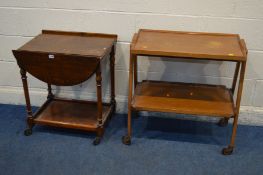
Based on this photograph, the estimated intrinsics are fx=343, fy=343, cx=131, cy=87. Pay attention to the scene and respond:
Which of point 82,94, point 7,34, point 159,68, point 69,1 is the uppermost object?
point 69,1

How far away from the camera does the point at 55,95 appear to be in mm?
2906

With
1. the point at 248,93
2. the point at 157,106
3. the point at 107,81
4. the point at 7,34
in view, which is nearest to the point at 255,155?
the point at 248,93

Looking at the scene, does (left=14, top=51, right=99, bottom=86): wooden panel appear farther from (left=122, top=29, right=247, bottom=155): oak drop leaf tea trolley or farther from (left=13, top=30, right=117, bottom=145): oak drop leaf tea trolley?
(left=122, top=29, right=247, bottom=155): oak drop leaf tea trolley

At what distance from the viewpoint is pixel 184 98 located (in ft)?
8.01

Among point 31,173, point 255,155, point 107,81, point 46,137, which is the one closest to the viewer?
point 31,173

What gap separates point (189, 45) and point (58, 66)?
2.83ft

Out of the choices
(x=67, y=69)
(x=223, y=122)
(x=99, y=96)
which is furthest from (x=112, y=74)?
(x=223, y=122)

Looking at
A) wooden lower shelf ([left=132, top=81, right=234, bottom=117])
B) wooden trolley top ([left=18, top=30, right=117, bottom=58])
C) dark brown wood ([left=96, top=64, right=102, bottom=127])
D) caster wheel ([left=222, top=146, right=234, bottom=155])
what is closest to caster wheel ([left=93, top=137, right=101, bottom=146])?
dark brown wood ([left=96, top=64, right=102, bottom=127])

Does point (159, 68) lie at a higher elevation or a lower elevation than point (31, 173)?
higher

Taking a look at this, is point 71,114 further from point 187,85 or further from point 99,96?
point 187,85

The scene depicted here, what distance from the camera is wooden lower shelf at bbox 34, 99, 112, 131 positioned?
8.27 feet

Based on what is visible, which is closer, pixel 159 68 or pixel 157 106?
pixel 157 106

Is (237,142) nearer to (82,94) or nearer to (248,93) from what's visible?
(248,93)

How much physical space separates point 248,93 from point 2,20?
199cm
